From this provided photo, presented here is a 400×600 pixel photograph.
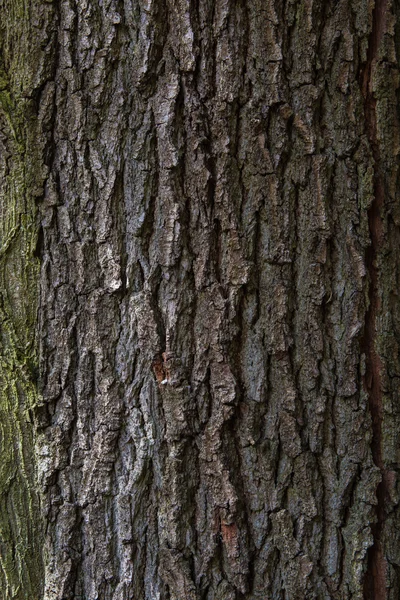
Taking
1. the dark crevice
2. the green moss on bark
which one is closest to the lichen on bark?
the green moss on bark

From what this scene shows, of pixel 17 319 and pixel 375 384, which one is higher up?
pixel 17 319

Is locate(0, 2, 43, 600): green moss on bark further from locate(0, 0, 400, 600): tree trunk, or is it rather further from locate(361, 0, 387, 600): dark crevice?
locate(361, 0, 387, 600): dark crevice

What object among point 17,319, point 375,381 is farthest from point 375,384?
point 17,319

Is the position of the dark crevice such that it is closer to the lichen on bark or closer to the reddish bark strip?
the reddish bark strip

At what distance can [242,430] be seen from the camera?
4.33 ft

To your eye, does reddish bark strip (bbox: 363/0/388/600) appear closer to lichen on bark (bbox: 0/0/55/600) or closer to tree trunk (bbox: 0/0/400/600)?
tree trunk (bbox: 0/0/400/600)

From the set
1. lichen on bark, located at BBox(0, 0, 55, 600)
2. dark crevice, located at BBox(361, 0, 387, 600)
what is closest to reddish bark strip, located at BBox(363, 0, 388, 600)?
dark crevice, located at BBox(361, 0, 387, 600)

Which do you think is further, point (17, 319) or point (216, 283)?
point (17, 319)

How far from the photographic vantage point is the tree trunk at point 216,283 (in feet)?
4.20

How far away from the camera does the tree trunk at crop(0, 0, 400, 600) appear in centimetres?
128

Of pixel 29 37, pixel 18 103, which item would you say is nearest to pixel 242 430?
pixel 18 103

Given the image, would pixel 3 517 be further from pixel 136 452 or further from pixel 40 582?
pixel 136 452

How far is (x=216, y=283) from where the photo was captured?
1300 millimetres

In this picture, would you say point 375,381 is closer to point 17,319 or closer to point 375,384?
point 375,384
